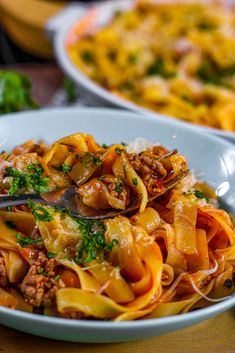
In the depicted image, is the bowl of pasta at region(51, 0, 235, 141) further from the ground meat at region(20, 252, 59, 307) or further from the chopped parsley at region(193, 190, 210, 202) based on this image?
the ground meat at region(20, 252, 59, 307)

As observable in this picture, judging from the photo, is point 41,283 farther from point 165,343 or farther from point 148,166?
point 148,166

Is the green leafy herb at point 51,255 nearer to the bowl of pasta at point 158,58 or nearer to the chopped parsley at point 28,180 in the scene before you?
the chopped parsley at point 28,180

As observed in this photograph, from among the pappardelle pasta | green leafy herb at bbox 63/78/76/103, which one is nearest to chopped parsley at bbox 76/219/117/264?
the pappardelle pasta

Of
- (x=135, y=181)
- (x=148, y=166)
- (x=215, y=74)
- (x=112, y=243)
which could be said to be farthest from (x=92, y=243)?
(x=215, y=74)

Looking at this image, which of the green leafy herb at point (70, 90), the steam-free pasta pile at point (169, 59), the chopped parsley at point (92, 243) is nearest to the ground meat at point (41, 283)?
the chopped parsley at point (92, 243)

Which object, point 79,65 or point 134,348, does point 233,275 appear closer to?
point 134,348

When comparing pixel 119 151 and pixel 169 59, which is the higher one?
pixel 119 151

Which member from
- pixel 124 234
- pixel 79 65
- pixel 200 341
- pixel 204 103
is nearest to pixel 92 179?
pixel 124 234
